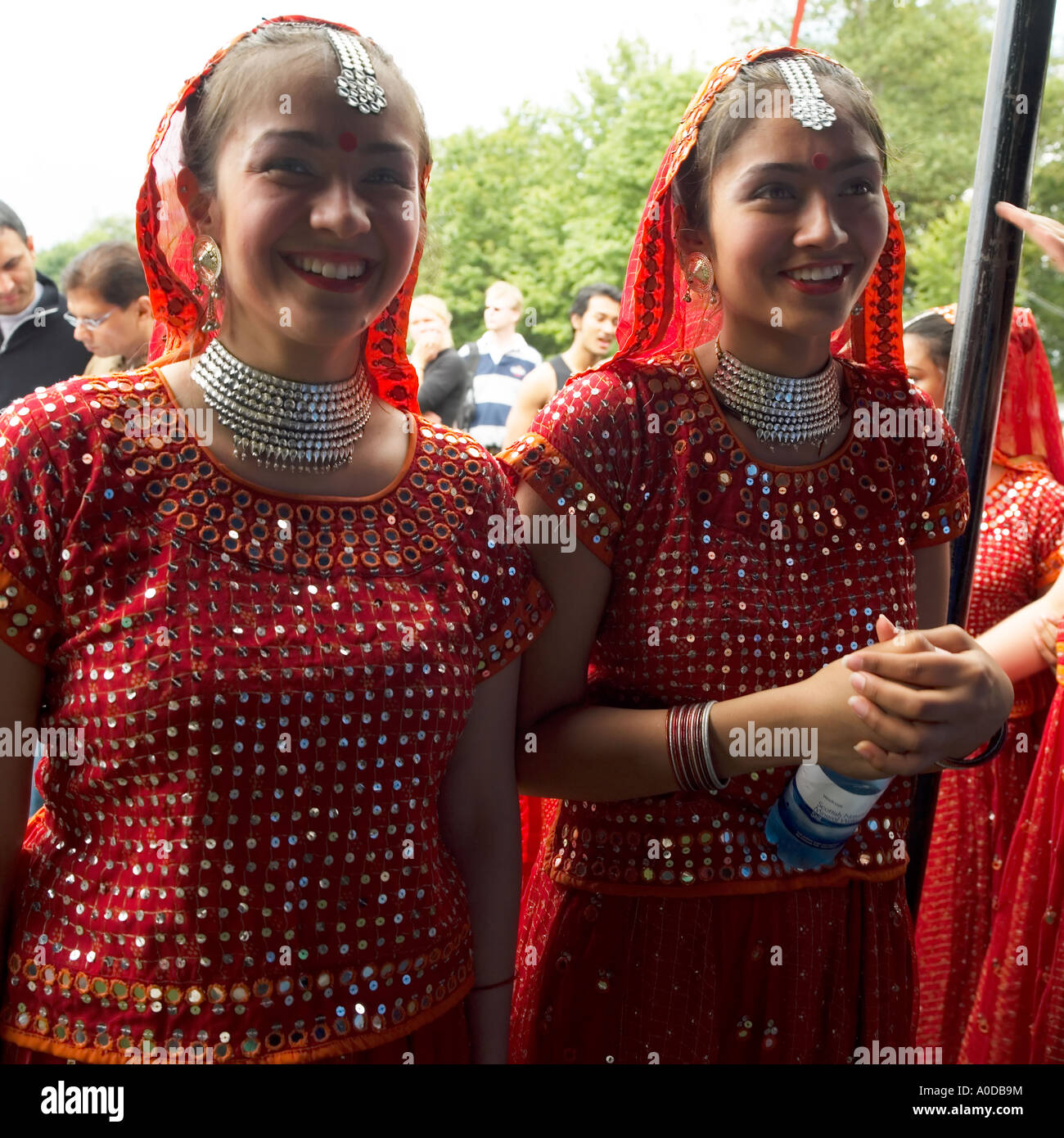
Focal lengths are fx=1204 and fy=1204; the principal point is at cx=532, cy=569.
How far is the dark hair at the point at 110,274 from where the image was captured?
12.3 feet

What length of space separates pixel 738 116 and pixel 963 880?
7.00ft

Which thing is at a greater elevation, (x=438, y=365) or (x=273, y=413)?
(x=438, y=365)

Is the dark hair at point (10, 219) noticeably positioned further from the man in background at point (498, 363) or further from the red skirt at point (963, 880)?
the red skirt at point (963, 880)

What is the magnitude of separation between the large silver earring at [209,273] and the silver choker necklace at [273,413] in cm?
4

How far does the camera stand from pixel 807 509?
164cm

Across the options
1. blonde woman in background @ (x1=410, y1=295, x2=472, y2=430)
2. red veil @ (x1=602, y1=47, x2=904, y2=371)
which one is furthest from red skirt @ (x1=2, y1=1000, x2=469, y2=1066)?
blonde woman in background @ (x1=410, y1=295, x2=472, y2=430)

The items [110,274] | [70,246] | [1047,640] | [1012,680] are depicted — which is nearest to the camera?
[1047,640]

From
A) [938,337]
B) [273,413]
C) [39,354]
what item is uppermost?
[39,354]

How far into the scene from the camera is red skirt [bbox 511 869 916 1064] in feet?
5.29

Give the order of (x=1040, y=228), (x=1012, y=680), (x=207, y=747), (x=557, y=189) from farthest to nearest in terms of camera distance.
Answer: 1. (x=557, y=189)
2. (x=1012, y=680)
3. (x=1040, y=228)
4. (x=207, y=747)

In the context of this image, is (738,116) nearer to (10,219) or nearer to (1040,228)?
(1040,228)

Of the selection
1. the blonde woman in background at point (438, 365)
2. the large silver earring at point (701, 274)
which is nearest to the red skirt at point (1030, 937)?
the large silver earring at point (701, 274)

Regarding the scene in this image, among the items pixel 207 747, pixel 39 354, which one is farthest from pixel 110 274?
pixel 207 747

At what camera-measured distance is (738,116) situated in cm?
159
